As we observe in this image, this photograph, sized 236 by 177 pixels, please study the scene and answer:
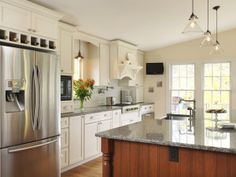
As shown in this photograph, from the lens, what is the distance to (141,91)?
23.7 feet

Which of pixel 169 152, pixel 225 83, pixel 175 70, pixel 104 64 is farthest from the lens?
pixel 175 70

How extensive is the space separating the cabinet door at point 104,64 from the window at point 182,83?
7.43 ft

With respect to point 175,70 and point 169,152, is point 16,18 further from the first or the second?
point 175,70

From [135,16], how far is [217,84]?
330cm

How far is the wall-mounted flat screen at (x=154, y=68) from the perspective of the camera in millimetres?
6964

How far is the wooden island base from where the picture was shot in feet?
5.91

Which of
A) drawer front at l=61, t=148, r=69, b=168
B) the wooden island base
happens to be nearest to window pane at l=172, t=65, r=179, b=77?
drawer front at l=61, t=148, r=69, b=168

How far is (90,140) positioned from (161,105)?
10.4 ft

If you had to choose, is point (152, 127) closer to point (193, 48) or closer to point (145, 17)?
point (145, 17)

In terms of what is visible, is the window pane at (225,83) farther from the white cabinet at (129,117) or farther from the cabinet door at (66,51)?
the cabinet door at (66,51)

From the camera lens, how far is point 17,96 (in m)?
2.83

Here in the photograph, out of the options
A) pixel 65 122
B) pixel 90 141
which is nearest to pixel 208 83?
pixel 90 141

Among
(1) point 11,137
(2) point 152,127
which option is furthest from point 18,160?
(2) point 152,127

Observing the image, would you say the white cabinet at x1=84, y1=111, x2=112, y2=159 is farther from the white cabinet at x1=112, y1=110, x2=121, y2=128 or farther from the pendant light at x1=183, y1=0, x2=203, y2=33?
the pendant light at x1=183, y1=0, x2=203, y2=33
